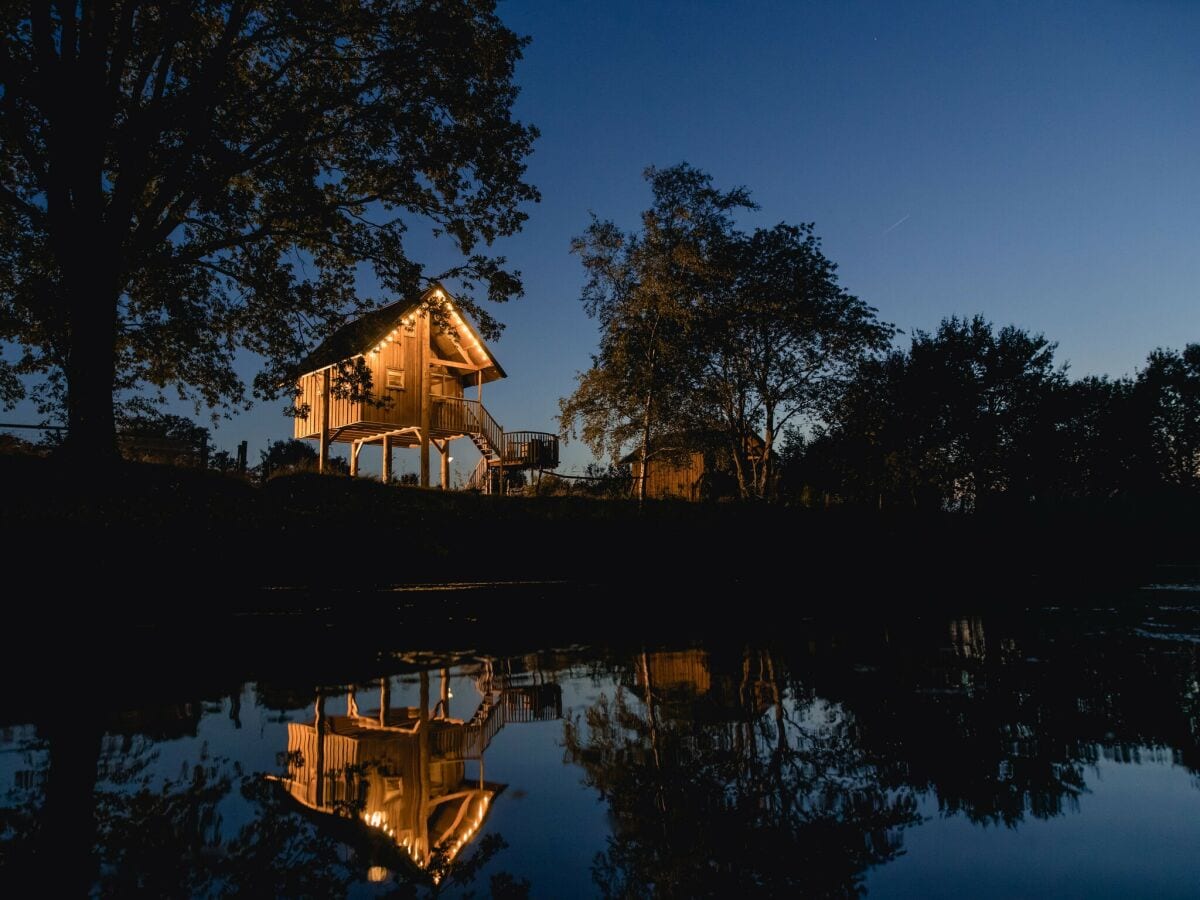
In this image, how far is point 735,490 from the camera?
46375 millimetres

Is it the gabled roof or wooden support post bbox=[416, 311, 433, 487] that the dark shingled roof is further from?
wooden support post bbox=[416, 311, 433, 487]

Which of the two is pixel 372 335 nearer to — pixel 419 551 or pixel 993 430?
pixel 419 551

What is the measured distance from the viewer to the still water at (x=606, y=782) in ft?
8.05

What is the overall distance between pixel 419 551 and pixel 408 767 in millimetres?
10608

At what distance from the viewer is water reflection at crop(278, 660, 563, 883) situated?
9.09ft

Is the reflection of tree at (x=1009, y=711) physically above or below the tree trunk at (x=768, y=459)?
below

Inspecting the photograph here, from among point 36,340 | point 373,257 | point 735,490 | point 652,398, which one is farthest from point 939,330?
point 36,340

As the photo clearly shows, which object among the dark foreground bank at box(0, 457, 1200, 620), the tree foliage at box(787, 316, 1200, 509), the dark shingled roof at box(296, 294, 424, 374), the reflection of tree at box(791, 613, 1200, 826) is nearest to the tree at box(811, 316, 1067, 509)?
the tree foliage at box(787, 316, 1200, 509)

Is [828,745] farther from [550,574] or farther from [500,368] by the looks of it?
[500,368]

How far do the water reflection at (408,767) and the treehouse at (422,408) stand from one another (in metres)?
25.1

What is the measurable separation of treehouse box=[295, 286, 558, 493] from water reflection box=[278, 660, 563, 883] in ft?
82.2

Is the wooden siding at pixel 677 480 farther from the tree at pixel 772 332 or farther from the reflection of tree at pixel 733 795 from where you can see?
the reflection of tree at pixel 733 795

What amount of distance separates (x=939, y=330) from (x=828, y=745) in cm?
6015

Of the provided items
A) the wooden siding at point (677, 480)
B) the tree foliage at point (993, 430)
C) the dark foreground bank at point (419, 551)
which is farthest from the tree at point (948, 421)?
the dark foreground bank at point (419, 551)
